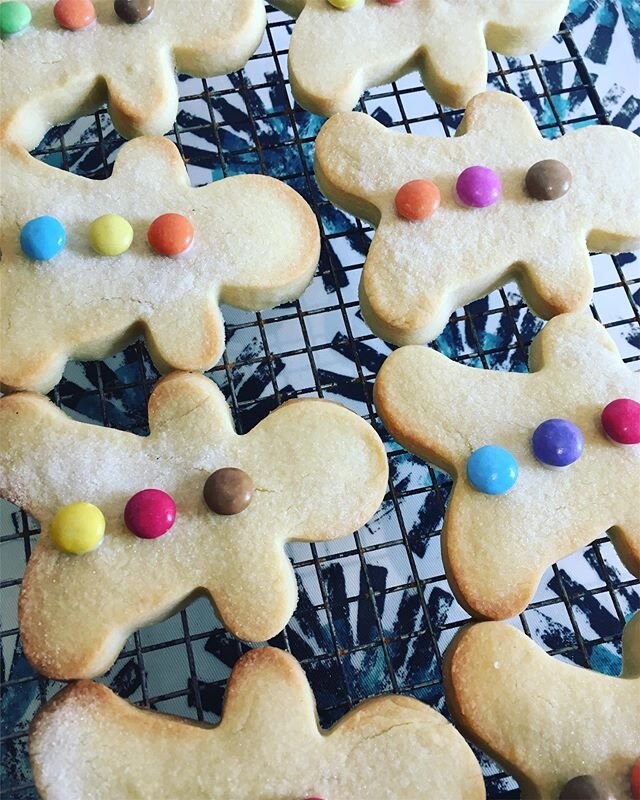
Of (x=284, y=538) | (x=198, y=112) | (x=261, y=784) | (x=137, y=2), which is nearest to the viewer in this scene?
(x=261, y=784)

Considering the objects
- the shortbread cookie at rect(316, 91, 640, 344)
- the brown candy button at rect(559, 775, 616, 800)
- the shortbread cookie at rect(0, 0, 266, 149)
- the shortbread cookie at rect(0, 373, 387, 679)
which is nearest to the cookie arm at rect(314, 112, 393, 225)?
the shortbread cookie at rect(316, 91, 640, 344)

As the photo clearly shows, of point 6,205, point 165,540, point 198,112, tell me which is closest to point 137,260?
point 6,205

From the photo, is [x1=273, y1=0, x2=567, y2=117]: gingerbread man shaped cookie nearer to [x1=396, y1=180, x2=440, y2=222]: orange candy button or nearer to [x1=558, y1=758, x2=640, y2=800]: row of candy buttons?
[x1=396, y1=180, x2=440, y2=222]: orange candy button

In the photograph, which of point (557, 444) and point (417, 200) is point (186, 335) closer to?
point (417, 200)

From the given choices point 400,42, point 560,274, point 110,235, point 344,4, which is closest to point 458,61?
point 400,42

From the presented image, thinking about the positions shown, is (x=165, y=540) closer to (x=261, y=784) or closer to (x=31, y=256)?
(x=261, y=784)
